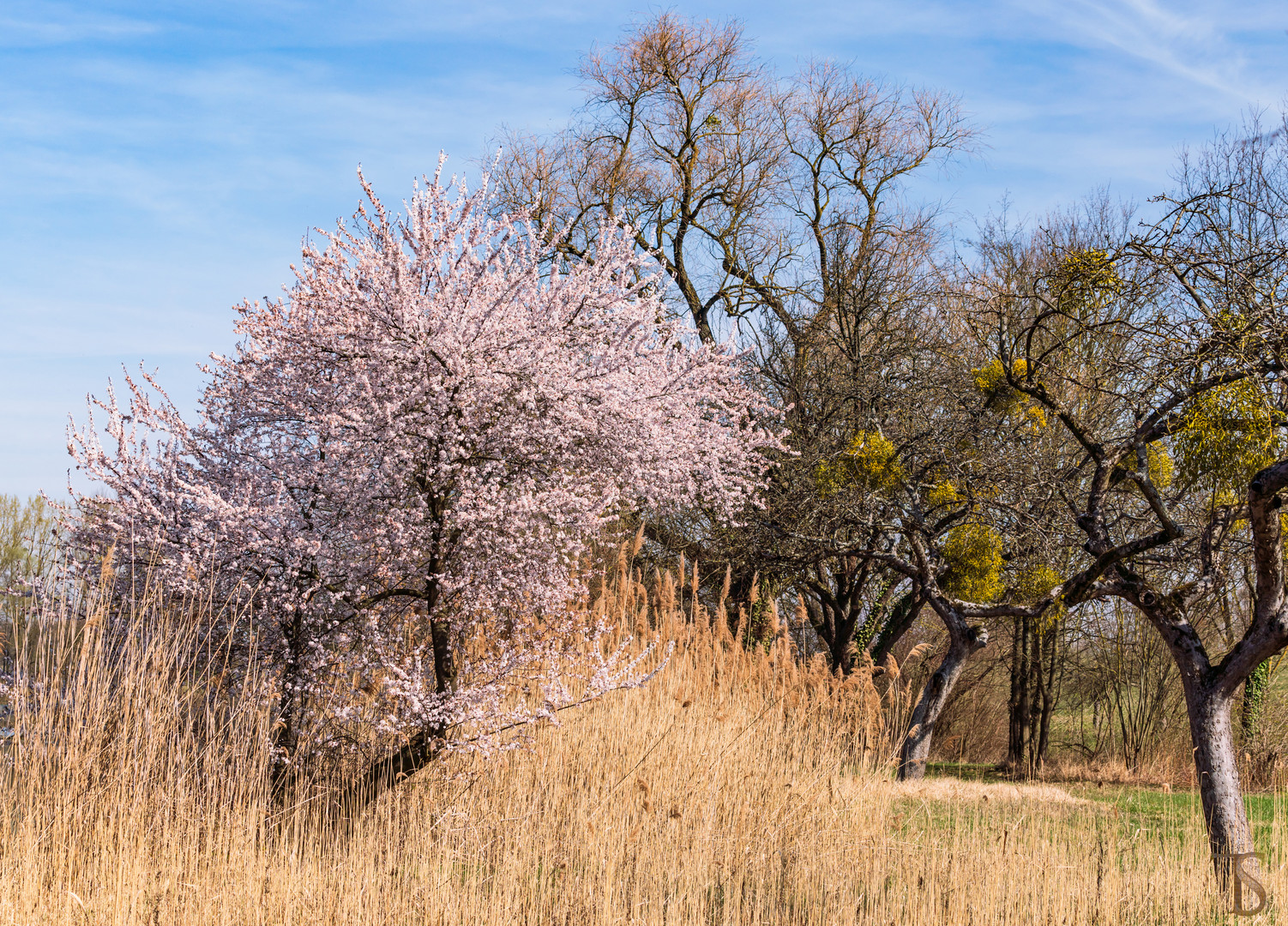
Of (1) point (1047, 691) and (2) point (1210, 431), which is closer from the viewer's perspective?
(2) point (1210, 431)

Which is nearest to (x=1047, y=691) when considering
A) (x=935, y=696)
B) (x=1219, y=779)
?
(x=935, y=696)

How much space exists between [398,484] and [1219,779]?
4.96 metres

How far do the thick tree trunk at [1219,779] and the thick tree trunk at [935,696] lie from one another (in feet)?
15.1

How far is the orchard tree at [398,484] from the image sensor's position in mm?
4703

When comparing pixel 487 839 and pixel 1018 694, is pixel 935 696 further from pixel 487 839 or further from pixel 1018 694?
pixel 487 839

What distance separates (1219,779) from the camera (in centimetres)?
562

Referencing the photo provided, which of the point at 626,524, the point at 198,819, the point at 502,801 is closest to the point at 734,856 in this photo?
the point at 502,801

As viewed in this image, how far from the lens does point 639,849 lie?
451 centimetres

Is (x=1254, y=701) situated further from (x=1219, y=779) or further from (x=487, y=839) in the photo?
(x=487, y=839)

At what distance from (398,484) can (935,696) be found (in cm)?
779

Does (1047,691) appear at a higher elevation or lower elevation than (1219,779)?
lower

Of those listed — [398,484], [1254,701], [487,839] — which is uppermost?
[398,484]

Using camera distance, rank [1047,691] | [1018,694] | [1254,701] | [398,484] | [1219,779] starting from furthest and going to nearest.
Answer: [1018,694] < [1047,691] < [1254,701] < [1219,779] < [398,484]

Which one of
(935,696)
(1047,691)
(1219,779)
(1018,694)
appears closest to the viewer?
(1219,779)
